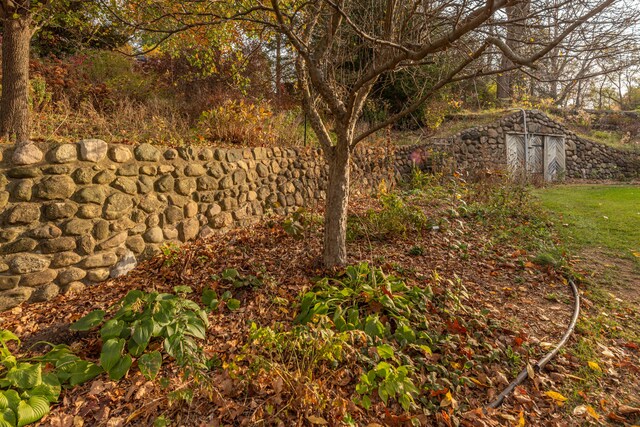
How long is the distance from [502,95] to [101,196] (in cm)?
1576

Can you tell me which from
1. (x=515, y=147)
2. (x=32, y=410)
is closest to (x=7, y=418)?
(x=32, y=410)

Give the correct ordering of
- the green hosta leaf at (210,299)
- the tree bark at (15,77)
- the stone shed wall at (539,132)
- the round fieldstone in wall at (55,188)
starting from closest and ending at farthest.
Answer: the green hosta leaf at (210,299)
the round fieldstone in wall at (55,188)
the tree bark at (15,77)
the stone shed wall at (539,132)

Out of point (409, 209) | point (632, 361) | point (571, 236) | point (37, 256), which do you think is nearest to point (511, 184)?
point (571, 236)

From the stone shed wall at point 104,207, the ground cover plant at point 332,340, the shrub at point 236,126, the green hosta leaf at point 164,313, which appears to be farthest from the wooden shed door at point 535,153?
the green hosta leaf at point 164,313

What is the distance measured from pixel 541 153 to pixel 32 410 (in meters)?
15.1

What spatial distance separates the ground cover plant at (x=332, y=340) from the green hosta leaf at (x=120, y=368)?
0.01m

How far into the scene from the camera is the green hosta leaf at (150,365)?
2039 millimetres

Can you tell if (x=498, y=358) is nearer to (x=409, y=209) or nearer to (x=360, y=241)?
(x=360, y=241)

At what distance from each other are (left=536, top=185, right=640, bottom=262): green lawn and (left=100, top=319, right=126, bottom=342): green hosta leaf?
5634 millimetres

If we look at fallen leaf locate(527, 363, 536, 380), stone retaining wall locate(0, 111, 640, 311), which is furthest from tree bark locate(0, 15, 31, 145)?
fallen leaf locate(527, 363, 536, 380)

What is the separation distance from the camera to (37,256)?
3117mm

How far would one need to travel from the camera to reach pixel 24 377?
6.25ft

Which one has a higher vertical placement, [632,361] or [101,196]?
[101,196]

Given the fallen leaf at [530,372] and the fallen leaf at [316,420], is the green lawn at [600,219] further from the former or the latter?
the fallen leaf at [316,420]
